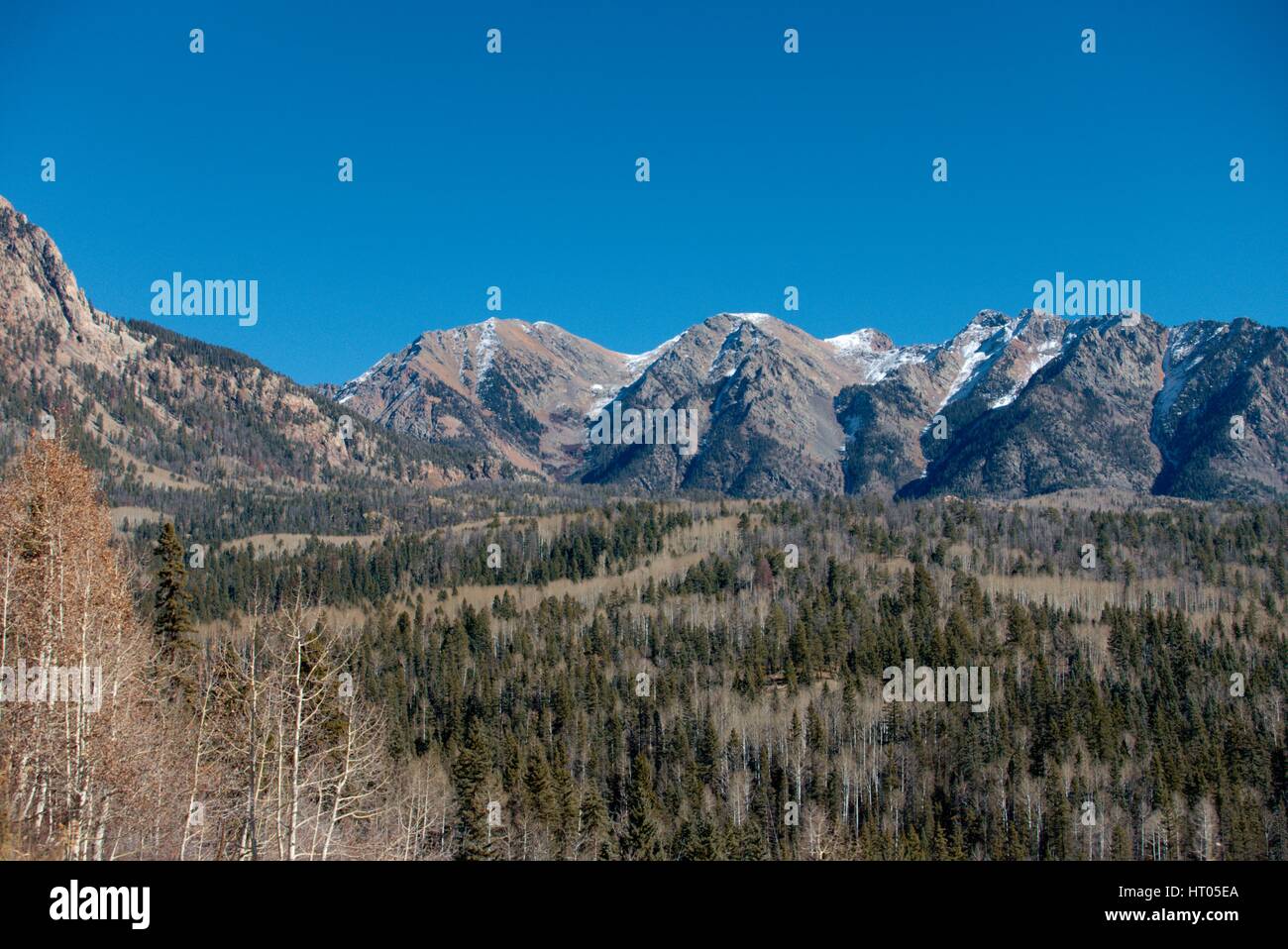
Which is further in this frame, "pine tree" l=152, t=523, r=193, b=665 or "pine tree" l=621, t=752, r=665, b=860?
"pine tree" l=621, t=752, r=665, b=860

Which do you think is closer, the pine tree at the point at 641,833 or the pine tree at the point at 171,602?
the pine tree at the point at 171,602

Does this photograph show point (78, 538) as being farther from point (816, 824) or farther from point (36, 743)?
point (816, 824)

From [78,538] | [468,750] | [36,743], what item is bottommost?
[468,750]

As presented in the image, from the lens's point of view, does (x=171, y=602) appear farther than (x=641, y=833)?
No

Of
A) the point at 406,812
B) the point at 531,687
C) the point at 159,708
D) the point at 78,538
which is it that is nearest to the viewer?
the point at 78,538

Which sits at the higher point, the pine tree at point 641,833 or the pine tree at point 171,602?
the pine tree at point 171,602

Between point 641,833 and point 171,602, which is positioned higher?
point 171,602

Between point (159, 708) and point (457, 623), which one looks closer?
point (159, 708)

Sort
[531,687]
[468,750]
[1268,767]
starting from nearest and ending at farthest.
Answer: [468,750] < [1268,767] < [531,687]

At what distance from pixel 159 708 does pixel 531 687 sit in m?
110

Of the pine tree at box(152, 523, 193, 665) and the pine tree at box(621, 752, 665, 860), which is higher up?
the pine tree at box(152, 523, 193, 665)

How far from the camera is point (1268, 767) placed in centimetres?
12044

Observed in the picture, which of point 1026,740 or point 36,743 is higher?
point 36,743
